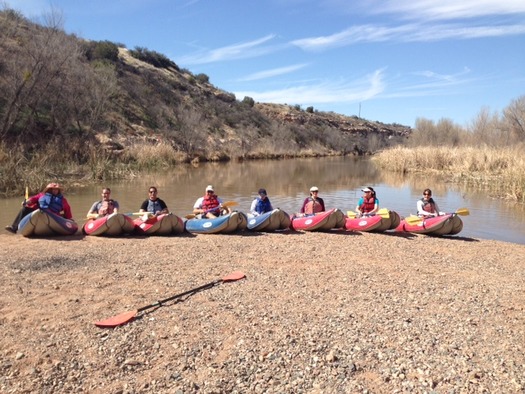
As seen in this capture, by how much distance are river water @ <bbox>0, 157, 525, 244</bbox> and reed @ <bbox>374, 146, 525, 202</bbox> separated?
838 mm

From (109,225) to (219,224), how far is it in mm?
1999

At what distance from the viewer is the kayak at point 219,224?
877cm

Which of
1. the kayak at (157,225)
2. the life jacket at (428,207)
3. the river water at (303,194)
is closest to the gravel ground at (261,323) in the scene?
the kayak at (157,225)

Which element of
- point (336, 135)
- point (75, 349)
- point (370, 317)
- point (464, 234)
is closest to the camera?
point (75, 349)

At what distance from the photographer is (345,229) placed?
9594 millimetres

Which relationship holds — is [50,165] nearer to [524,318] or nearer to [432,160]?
[524,318]

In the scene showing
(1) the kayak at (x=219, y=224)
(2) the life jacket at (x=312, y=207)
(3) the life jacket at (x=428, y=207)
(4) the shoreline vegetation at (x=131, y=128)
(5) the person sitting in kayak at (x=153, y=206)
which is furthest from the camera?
(4) the shoreline vegetation at (x=131, y=128)

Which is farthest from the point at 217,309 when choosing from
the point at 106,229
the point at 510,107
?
the point at 510,107

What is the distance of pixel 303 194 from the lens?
17.6m

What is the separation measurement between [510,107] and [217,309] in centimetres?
3111

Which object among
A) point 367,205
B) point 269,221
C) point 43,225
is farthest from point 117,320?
point 367,205

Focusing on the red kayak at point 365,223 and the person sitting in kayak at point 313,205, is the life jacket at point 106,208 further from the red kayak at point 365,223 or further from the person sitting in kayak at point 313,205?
the red kayak at point 365,223

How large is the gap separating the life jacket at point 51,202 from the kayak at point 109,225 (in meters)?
0.69

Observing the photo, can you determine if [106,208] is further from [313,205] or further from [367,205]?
[367,205]
